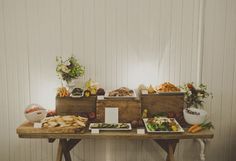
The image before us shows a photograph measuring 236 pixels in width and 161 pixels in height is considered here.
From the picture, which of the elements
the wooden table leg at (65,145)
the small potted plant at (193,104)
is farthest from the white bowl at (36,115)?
the small potted plant at (193,104)

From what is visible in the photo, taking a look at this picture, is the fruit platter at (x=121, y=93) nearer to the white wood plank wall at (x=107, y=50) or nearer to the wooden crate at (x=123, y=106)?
the wooden crate at (x=123, y=106)

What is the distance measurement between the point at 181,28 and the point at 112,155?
5.40 feet

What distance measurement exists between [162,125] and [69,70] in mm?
1078

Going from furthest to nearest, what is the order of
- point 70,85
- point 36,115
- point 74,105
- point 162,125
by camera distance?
point 70,85
point 74,105
point 36,115
point 162,125

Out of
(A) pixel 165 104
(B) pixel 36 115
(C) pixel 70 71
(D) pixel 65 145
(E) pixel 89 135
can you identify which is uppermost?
(C) pixel 70 71

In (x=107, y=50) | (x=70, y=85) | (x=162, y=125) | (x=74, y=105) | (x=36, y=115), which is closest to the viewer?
(x=162, y=125)

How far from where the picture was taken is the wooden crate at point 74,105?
290cm

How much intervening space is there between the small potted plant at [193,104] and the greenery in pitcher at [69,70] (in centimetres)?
112

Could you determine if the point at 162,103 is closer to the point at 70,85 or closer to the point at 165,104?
the point at 165,104

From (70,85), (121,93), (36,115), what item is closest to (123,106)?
(121,93)

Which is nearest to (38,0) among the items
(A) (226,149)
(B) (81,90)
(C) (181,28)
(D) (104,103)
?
(B) (81,90)

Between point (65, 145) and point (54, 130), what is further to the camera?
point (65, 145)

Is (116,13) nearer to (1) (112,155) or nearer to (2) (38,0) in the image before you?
(2) (38,0)

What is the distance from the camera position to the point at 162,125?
8.72 ft
